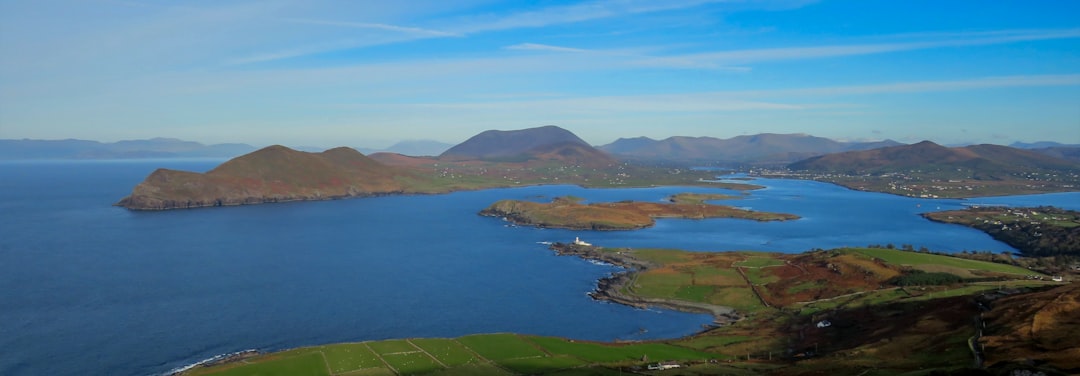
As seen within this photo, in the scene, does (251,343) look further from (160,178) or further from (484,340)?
(160,178)

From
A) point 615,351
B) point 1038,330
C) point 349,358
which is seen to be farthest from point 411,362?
point 1038,330

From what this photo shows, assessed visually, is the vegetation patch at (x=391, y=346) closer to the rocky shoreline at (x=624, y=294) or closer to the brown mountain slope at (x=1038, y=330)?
the rocky shoreline at (x=624, y=294)

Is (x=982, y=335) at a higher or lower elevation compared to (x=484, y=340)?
higher

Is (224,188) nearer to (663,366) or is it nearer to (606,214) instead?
(606,214)

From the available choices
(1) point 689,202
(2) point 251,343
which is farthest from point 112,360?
(1) point 689,202

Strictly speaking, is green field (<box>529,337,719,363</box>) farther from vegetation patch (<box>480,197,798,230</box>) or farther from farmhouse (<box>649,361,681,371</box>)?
vegetation patch (<box>480,197,798,230</box>)

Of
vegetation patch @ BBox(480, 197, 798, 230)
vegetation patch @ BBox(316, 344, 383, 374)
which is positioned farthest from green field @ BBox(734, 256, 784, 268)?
vegetation patch @ BBox(316, 344, 383, 374)
